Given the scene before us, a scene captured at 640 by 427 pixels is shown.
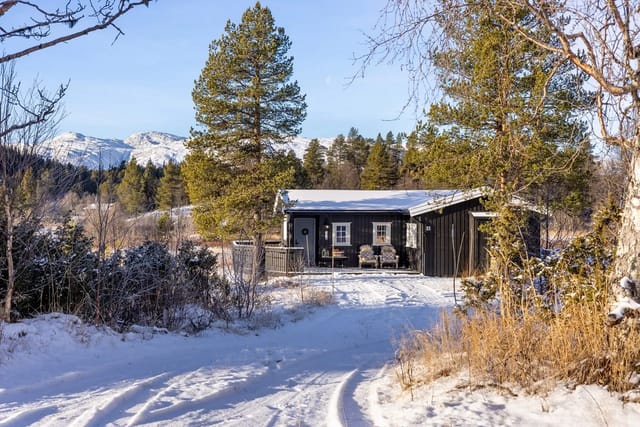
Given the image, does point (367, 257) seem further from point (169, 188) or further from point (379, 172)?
point (169, 188)

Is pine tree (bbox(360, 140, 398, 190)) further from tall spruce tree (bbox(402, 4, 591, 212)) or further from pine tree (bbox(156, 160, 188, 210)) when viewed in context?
tall spruce tree (bbox(402, 4, 591, 212))

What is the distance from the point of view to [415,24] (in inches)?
203

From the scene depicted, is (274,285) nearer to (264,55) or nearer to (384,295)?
(384,295)

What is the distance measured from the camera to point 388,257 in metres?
20.4

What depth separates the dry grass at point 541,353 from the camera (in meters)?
4.00

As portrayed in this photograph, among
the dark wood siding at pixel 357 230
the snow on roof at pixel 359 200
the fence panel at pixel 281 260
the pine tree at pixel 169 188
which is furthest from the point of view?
the pine tree at pixel 169 188

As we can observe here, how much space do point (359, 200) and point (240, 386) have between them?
17.4 m

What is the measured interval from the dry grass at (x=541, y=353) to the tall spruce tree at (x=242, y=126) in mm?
13726

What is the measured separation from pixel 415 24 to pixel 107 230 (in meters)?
6.06

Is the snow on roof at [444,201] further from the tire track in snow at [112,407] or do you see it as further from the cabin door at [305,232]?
the tire track in snow at [112,407]

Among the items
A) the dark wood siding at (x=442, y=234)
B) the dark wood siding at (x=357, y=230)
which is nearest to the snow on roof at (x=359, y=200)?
the dark wood siding at (x=357, y=230)

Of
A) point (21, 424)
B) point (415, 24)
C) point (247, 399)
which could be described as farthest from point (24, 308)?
point (415, 24)

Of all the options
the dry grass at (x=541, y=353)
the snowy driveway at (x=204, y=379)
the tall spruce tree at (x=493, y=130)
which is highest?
the tall spruce tree at (x=493, y=130)

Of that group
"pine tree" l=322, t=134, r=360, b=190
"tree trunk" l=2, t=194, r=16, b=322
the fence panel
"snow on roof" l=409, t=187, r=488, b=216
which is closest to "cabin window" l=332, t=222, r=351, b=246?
the fence panel
